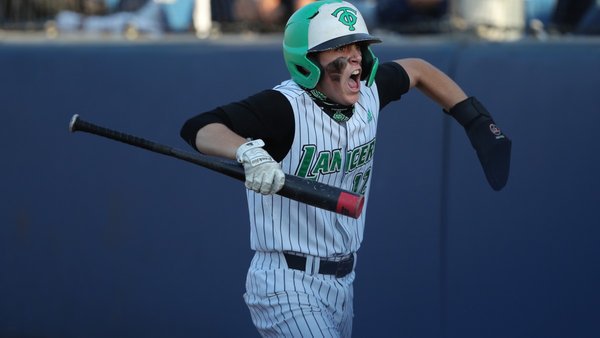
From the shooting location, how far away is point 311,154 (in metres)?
3.90

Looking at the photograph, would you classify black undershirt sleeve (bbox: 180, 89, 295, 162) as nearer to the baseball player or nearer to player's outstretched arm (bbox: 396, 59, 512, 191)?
the baseball player

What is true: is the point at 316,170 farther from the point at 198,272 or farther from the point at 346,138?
the point at 198,272

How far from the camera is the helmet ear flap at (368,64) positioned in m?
3.93

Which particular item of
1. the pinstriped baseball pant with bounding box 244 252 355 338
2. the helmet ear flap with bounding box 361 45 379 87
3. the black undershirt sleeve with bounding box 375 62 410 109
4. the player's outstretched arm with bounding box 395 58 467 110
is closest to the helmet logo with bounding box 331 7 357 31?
the helmet ear flap with bounding box 361 45 379 87

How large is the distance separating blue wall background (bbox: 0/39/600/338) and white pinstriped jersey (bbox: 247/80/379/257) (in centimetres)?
145

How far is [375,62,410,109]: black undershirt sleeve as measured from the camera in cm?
428

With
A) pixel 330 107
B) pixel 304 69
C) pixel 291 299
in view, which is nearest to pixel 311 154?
pixel 330 107

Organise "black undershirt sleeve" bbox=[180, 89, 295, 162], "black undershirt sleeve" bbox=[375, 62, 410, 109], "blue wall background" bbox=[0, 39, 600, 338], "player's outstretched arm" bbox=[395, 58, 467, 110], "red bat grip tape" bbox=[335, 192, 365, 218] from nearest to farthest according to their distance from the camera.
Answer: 1. "red bat grip tape" bbox=[335, 192, 365, 218]
2. "black undershirt sleeve" bbox=[180, 89, 295, 162]
3. "black undershirt sleeve" bbox=[375, 62, 410, 109]
4. "player's outstretched arm" bbox=[395, 58, 467, 110]
5. "blue wall background" bbox=[0, 39, 600, 338]

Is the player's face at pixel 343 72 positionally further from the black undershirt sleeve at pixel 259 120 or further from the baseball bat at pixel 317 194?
the baseball bat at pixel 317 194

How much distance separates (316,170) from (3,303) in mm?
3329

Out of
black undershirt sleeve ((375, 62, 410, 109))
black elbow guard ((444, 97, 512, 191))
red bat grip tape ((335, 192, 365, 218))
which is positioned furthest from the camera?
black undershirt sleeve ((375, 62, 410, 109))

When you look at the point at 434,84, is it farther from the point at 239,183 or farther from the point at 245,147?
the point at 239,183

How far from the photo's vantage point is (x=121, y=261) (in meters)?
6.23

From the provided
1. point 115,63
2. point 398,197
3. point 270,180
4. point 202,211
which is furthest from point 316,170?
point 115,63
